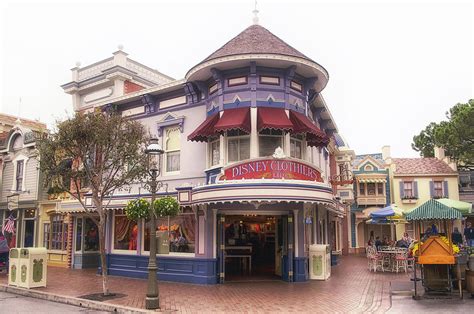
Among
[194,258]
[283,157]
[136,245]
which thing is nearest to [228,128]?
[283,157]

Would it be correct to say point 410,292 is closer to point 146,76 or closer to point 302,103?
point 302,103

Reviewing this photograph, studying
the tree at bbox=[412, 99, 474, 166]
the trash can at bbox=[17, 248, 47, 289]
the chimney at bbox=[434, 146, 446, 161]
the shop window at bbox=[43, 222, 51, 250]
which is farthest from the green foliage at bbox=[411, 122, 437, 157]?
the trash can at bbox=[17, 248, 47, 289]

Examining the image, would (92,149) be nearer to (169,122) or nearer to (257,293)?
(169,122)

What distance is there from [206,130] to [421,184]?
27092mm

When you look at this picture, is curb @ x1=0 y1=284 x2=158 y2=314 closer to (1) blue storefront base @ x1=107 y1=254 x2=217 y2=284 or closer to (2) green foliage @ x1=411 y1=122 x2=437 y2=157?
(1) blue storefront base @ x1=107 y1=254 x2=217 y2=284

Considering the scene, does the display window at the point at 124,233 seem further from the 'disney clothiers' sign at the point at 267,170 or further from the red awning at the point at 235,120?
the red awning at the point at 235,120

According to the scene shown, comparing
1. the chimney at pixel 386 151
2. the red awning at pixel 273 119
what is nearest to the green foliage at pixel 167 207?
the red awning at pixel 273 119

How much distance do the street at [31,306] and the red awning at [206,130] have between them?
6.31m

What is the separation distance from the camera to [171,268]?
1627cm

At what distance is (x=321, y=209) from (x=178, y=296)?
8482mm

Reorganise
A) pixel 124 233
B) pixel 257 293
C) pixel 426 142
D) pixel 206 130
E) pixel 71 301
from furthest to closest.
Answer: pixel 426 142, pixel 124 233, pixel 206 130, pixel 257 293, pixel 71 301

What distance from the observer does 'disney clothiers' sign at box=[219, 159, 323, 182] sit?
1394cm

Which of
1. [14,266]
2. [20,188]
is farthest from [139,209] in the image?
[20,188]

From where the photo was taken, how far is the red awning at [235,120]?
1434cm
